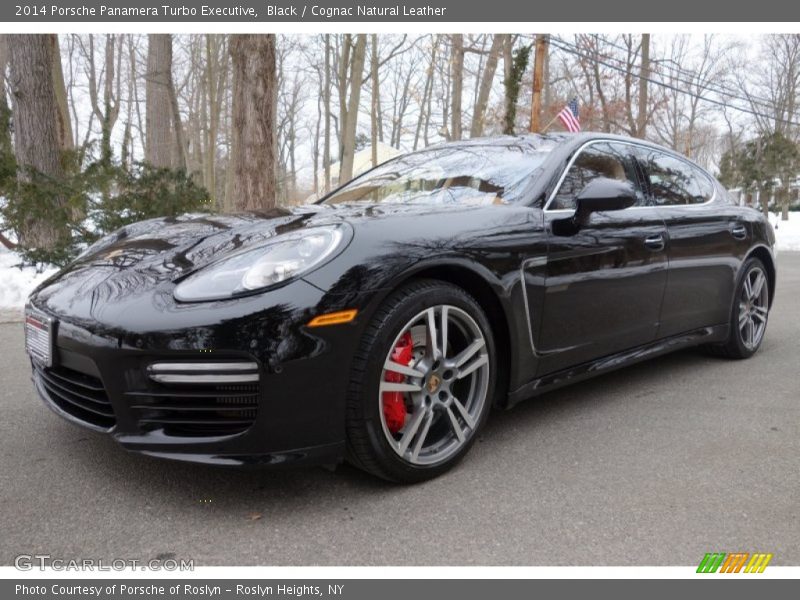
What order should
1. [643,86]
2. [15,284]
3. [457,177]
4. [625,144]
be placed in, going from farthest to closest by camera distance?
[643,86], [15,284], [625,144], [457,177]

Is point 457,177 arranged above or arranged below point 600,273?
above

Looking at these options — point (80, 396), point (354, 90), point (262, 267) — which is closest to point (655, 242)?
point (262, 267)

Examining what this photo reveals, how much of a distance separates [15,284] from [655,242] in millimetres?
6307

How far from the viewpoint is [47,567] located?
6.17 ft

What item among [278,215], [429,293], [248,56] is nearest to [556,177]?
[429,293]

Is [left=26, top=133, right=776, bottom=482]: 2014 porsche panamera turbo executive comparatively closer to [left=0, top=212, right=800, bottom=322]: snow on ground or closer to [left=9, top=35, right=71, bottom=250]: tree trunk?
[left=0, top=212, right=800, bottom=322]: snow on ground

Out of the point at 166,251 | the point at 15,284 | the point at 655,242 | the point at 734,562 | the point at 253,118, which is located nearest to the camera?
the point at 734,562

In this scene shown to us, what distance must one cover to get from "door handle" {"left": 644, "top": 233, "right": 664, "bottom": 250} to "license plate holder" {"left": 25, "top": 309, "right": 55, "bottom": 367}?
2.76 metres

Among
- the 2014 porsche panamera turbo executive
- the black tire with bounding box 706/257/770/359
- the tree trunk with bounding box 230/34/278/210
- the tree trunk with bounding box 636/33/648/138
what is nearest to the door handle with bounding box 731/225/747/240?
the black tire with bounding box 706/257/770/359

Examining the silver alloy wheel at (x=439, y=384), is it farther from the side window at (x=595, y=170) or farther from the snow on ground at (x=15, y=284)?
the snow on ground at (x=15, y=284)

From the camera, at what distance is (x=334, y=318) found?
6.98ft

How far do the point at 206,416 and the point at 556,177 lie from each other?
6.27 feet

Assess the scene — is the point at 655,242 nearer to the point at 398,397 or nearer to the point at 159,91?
the point at 398,397

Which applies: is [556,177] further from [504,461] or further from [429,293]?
[504,461]
